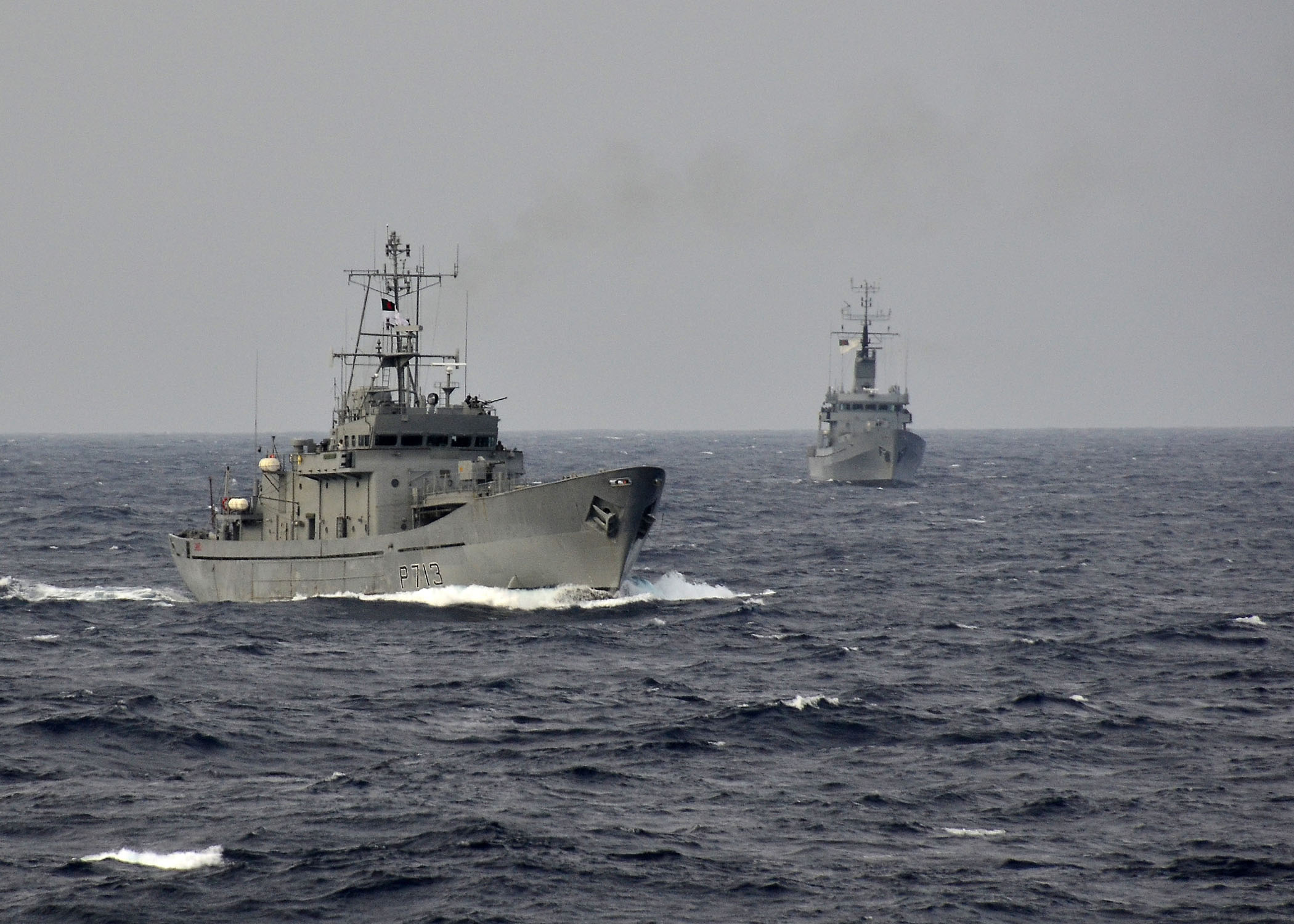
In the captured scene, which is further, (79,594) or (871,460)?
(871,460)

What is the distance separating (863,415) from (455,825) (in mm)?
89746

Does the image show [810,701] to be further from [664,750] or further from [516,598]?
[516,598]

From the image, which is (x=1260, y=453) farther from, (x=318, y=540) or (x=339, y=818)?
(x=339, y=818)

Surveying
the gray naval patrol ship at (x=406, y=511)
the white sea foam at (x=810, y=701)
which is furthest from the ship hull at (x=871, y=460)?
the white sea foam at (x=810, y=701)

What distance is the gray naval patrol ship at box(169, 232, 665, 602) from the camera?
37.7 meters

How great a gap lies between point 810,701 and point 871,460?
7643cm

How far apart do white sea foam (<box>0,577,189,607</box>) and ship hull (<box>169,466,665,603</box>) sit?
611 cm

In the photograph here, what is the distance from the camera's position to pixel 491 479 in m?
40.1

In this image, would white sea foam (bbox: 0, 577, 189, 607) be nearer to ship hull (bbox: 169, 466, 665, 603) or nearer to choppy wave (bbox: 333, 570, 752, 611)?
ship hull (bbox: 169, 466, 665, 603)

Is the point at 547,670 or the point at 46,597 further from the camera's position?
the point at 46,597

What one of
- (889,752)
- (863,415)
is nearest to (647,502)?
(889,752)

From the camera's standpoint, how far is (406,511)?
40469 millimetres

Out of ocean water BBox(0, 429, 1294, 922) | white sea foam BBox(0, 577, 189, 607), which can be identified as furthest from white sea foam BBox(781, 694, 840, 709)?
white sea foam BBox(0, 577, 189, 607)

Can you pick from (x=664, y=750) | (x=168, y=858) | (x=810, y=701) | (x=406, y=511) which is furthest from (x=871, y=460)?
(x=168, y=858)
